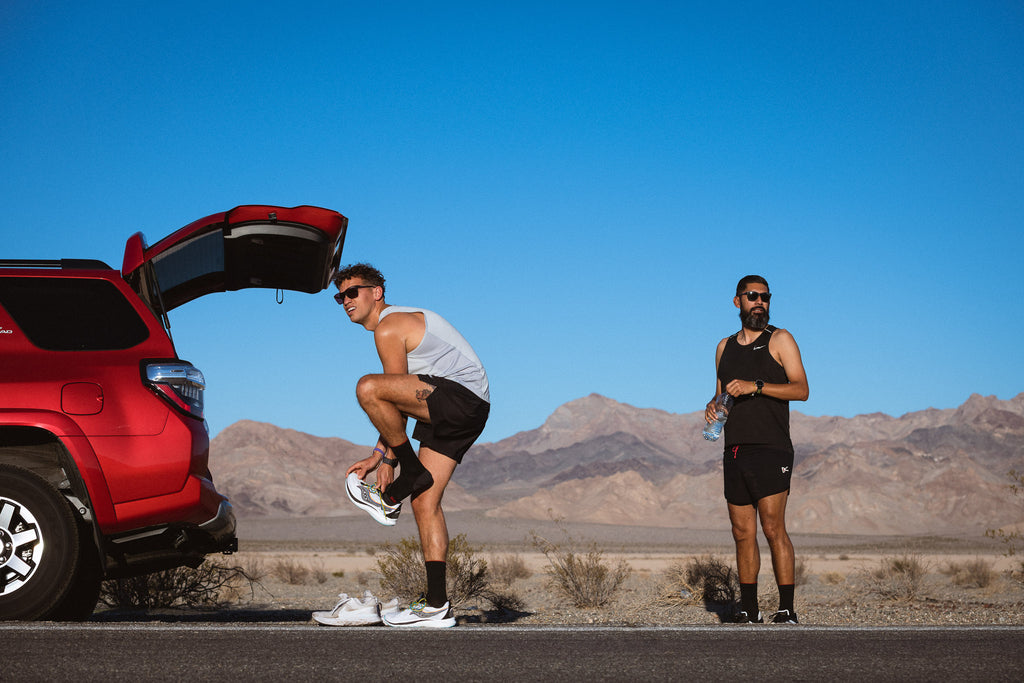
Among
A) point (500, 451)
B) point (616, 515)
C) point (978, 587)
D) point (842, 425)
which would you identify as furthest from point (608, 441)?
point (978, 587)

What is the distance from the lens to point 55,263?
5766 mm

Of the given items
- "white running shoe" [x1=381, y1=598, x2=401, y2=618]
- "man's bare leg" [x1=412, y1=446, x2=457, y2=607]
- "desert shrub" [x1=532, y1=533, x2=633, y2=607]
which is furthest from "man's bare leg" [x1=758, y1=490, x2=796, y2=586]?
"desert shrub" [x1=532, y1=533, x2=633, y2=607]

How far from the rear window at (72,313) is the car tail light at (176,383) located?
9.9 inches

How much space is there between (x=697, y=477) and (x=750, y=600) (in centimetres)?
8862

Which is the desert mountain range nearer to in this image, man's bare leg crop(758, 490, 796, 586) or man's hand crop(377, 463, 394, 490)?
man's bare leg crop(758, 490, 796, 586)

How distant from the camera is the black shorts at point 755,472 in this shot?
6.62 meters

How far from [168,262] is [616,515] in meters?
82.2

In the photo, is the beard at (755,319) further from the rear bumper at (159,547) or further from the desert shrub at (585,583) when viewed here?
the desert shrub at (585,583)

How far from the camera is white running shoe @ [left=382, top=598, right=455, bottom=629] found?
17.5 ft

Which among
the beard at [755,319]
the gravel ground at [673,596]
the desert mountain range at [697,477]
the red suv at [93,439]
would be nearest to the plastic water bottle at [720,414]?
the beard at [755,319]

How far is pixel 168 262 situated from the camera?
6.12 m

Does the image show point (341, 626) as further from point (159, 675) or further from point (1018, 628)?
point (1018, 628)

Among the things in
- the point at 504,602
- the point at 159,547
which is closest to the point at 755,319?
the point at 159,547

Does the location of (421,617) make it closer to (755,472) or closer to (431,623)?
(431,623)
